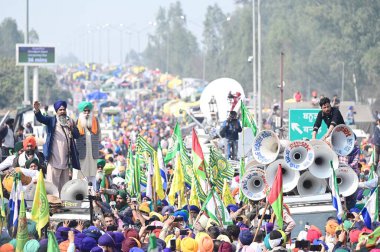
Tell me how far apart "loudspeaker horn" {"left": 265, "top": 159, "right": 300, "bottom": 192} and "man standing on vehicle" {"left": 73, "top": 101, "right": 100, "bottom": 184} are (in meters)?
2.18

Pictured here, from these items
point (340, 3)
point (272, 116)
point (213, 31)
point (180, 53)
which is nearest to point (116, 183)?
point (272, 116)

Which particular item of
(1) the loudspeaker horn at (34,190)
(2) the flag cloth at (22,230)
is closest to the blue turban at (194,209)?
(1) the loudspeaker horn at (34,190)

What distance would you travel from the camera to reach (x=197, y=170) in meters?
19.1

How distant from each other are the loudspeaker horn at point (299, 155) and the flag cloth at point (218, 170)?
2.06m

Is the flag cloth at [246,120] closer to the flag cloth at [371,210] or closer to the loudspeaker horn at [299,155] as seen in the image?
the loudspeaker horn at [299,155]

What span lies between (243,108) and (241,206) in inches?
203

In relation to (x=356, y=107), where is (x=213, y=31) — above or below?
above

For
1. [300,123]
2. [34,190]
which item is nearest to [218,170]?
[34,190]

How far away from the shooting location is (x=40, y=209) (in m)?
14.4

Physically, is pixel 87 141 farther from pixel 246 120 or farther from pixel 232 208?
pixel 246 120

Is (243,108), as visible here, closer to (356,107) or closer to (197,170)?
(197,170)

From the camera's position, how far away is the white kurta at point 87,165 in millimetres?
18078

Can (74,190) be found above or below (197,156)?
below

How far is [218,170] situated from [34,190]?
4.40 m
